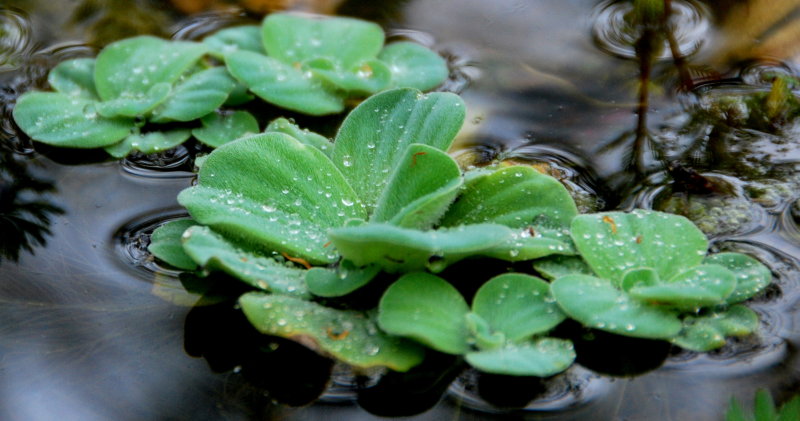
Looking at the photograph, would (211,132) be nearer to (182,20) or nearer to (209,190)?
(209,190)

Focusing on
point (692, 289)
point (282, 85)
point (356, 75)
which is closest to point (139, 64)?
point (282, 85)

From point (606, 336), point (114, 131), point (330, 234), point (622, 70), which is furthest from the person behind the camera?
point (622, 70)

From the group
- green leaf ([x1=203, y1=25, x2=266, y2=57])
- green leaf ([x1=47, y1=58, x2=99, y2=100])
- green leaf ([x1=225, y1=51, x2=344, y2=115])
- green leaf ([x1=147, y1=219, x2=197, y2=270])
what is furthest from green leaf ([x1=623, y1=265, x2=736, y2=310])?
green leaf ([x1=47, y1=58, x2=99, y2=100])

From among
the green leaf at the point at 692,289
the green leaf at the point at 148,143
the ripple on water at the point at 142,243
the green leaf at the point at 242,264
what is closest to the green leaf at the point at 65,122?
the green leaf at the point at 148,143

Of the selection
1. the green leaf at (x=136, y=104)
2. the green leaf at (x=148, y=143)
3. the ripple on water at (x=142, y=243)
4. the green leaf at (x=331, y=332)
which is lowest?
the ripple on water at (x=142, y=243)

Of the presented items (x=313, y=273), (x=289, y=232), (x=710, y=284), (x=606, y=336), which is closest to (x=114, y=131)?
(x=289, y=232)

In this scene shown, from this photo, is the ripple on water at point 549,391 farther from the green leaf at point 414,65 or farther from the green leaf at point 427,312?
the green leaf at point 414,65

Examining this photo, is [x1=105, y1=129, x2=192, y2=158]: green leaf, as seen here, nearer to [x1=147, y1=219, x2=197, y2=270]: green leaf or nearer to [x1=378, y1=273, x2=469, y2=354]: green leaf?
[x1=147, y1=219, x2=197, y2=270]: green leaf
